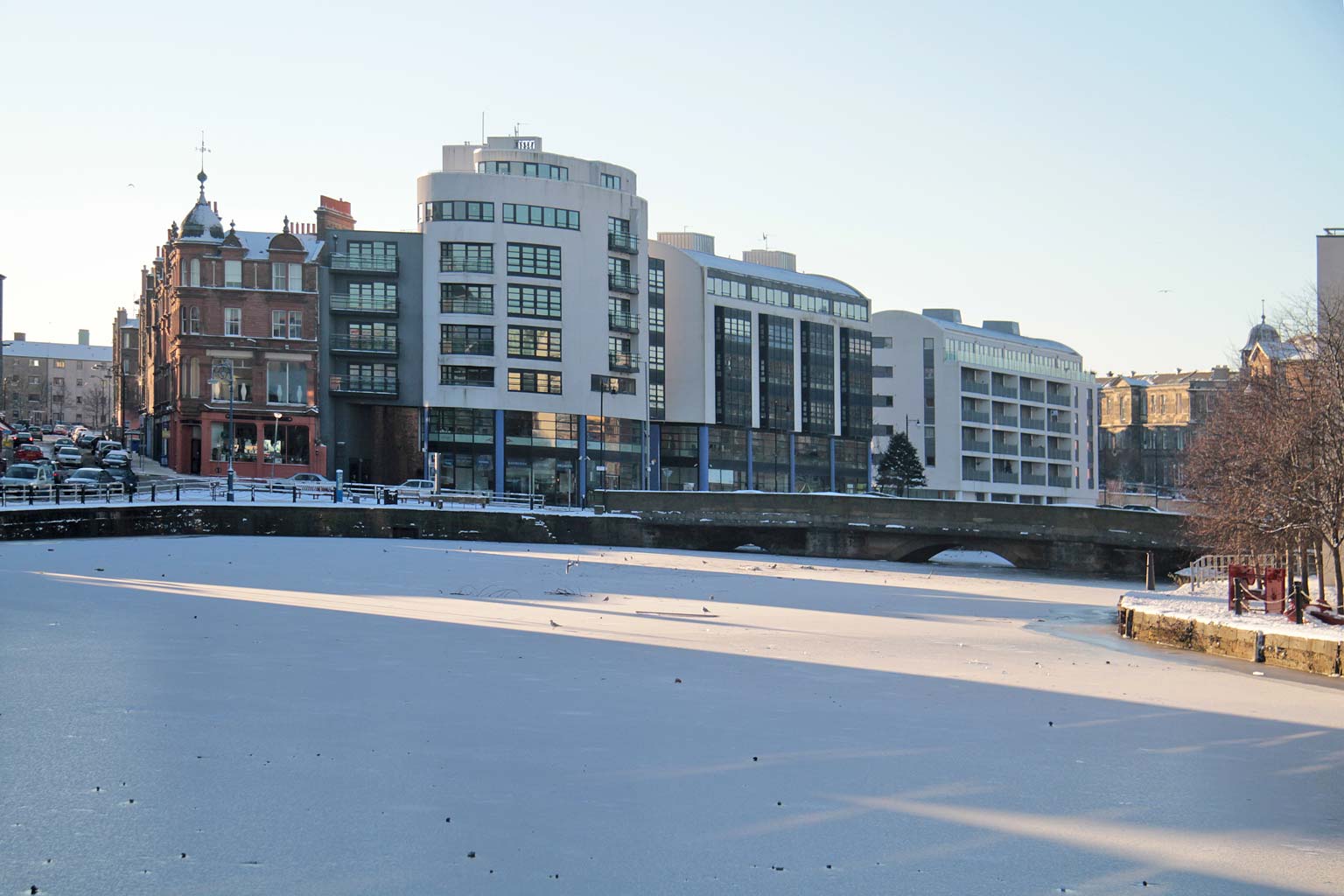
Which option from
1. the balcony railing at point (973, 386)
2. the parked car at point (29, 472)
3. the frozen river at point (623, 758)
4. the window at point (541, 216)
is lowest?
the frozen river at point (623, 758)

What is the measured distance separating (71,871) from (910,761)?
8932mm

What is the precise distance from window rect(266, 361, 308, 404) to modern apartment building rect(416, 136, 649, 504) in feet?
34.9

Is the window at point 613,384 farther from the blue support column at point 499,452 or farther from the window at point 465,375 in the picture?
the window at point 465,375

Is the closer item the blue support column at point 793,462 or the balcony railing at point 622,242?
the balcony railing at point 622,242

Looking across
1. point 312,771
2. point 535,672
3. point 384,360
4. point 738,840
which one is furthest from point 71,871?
point 384,360

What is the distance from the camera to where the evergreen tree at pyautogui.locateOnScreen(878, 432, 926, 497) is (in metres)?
130

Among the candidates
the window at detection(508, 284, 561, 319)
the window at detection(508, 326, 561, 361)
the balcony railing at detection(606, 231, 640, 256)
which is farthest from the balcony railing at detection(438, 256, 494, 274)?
the balcony railing at detection(606, 231, 640, 256)

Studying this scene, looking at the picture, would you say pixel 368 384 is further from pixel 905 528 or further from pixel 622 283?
pixel 905 528

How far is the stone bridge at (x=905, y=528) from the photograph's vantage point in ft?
213

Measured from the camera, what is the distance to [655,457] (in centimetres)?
11506

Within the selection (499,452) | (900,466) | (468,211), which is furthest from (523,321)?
(900,466)

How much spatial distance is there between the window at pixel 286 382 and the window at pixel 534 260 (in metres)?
17.9

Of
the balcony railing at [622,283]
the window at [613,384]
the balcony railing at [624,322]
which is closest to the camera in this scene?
the window at [613,384]

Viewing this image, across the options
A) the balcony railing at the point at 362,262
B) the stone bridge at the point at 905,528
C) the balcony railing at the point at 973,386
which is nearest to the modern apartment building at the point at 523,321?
the balcony railing at the point at 362,262
